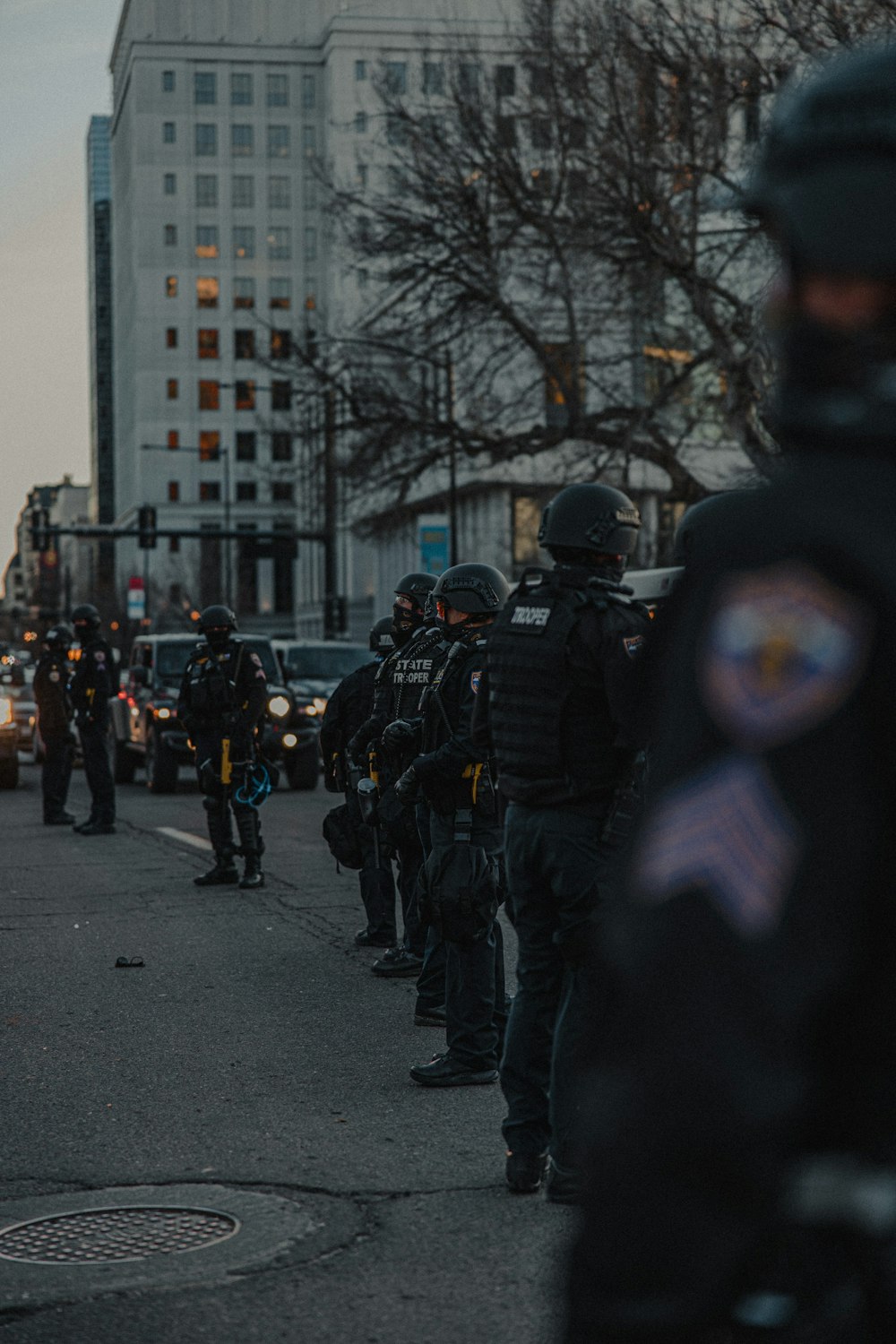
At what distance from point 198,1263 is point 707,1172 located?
351cm

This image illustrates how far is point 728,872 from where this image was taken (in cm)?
146

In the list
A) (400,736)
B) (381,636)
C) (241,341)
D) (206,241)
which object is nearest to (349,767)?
(381,636)

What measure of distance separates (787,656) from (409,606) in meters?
7.88

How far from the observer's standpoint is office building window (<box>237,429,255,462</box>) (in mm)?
121062

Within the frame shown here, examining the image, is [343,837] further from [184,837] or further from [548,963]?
[184,837]

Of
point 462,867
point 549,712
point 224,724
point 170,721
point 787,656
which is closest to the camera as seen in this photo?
point 787,656

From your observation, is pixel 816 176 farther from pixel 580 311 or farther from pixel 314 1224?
pixel 580 311

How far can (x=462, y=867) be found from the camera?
21.7 ft

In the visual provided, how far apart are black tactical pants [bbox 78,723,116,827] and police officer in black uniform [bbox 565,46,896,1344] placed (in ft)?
52.5

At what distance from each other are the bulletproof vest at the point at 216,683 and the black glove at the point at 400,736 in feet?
16.9

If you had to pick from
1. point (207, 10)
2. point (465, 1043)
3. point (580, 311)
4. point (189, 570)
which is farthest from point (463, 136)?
point (207, 10)

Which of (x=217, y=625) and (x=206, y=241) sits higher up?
(x=206, y=241)

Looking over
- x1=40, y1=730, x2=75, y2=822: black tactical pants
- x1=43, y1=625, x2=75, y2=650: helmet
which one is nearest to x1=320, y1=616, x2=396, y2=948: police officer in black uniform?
x1=40, y1=730, x2=75, y2=822: black tactical pants

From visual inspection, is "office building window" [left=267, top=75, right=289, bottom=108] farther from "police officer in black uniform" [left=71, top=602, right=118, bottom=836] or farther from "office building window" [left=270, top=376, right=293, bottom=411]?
"police officer in black uniform" [left=71, top=602, right=118, bottom=836]
